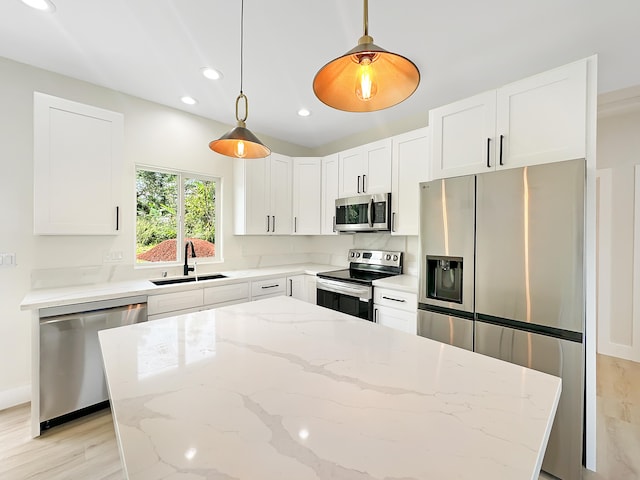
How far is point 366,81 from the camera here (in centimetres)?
100

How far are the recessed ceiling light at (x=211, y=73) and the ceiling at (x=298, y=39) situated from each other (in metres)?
0.05

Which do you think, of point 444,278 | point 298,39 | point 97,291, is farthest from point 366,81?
point 97,291

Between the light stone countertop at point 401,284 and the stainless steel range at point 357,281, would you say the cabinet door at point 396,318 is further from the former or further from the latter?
the light stone countertop at point 401,284

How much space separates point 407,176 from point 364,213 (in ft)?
2.00

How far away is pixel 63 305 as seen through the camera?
78.5 inches

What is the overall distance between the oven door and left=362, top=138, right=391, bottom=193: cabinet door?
1.11 metres

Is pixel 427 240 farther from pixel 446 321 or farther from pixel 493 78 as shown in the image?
pixel 493 78

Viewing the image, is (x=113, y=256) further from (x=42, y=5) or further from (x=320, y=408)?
(x=320, y=408)

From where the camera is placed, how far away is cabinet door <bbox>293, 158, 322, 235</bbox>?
380cm

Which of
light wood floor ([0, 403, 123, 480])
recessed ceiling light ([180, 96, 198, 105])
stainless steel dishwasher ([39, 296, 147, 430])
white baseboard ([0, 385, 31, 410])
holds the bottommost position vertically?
light wood floor ([0, 403, 123, 480])

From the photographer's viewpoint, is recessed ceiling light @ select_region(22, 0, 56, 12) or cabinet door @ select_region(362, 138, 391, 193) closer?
recessed ceiling light @ select_region(22, 0, 56, 12)

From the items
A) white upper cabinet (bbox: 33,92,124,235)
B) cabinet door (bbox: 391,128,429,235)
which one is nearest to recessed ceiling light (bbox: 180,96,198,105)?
white upper cabinet (bbox: 33,92,124,235)

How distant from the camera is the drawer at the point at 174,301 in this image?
240 cm

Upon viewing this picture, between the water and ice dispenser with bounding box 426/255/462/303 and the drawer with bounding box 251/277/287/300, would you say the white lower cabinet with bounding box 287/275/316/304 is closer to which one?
the drawer with bounding box 251/277/287/300
